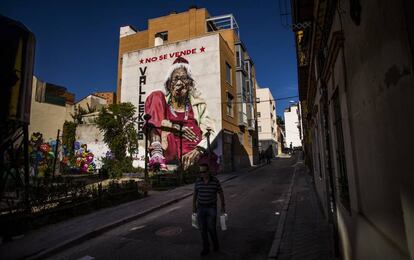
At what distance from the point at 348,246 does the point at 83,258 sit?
504 cm

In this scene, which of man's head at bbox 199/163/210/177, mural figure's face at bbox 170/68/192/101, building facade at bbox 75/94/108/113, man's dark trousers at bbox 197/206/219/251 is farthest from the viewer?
building facade at bbox 75/94/108/113

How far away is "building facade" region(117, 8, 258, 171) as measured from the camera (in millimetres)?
29500

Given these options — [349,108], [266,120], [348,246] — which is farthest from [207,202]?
[266,120]

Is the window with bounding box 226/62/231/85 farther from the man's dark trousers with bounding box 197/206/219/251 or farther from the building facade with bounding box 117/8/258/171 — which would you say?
the man's dark trousers with bounding box 197/206/219/251

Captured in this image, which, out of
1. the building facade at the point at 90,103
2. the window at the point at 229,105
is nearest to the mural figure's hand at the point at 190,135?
the window at the point at 229,105

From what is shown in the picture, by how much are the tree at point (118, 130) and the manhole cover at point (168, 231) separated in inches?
744

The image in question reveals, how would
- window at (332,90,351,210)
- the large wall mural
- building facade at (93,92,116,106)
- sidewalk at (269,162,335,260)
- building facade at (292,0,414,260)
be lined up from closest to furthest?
building facade at (292,0,414,260) < window at (332,90,351,210) < sidewalk at (269,162,335,260) < the large wall mural < building facade at (93,92,116,106)

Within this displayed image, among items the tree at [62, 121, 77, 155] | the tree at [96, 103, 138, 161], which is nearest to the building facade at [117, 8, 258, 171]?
the tree at [96, 103, 138, 161]

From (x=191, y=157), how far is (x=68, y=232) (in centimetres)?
2097

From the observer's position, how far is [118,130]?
26109 mm

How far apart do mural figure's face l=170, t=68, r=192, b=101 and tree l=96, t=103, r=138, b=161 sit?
19.2ft

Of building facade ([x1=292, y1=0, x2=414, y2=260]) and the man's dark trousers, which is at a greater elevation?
building facade ([x1=292, y1=0, x2=414, y2=260])

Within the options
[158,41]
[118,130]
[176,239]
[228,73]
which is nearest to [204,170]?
[176,239]

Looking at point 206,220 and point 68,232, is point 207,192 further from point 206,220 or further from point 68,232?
point 68,232
